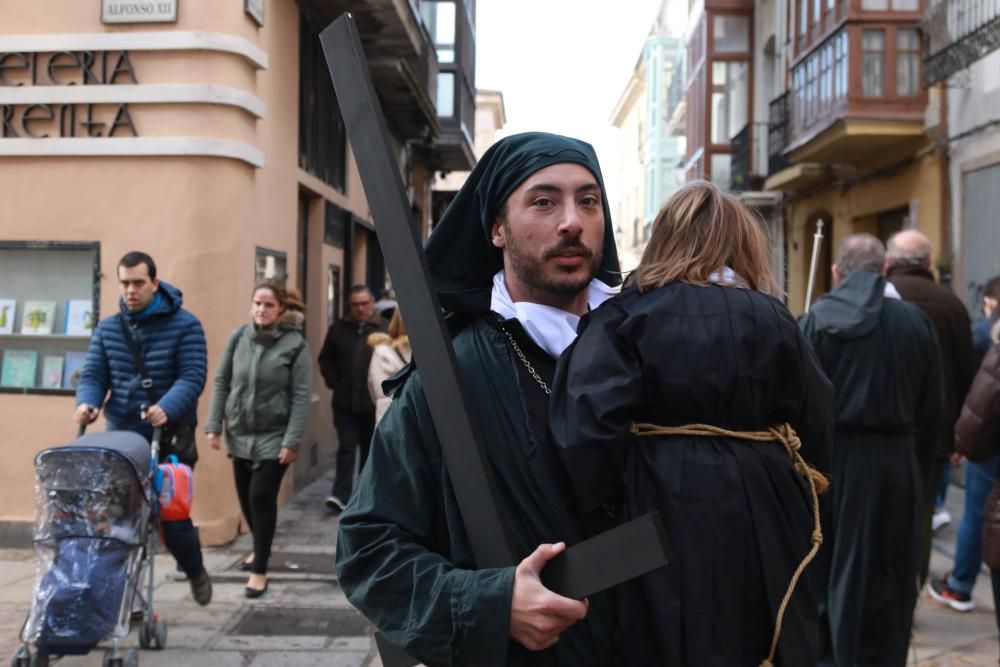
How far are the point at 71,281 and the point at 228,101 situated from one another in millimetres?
1908

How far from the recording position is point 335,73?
71.4 inches

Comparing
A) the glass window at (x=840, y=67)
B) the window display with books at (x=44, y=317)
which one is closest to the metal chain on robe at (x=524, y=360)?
the window display with books at (x=44, y=317)

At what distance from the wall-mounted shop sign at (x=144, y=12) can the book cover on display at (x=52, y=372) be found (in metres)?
2.66

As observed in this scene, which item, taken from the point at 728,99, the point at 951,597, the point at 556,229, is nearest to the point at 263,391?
the point at 951,597

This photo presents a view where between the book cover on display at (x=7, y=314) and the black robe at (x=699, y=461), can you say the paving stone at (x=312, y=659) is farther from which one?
the book cover on display at (x=7, y=314)

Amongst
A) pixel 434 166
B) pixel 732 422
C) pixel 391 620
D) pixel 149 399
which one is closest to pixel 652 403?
pixel 732 422

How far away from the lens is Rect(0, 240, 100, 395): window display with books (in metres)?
8.17

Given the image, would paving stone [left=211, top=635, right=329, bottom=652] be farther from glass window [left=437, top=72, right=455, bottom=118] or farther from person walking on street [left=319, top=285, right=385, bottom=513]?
glass window [left=437, top=72, right=455, bottom=118]

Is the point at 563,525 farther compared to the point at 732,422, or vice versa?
the point at 732,422

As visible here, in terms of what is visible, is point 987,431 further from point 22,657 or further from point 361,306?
point 361,306

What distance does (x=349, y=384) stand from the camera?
928cm

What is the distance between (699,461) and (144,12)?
7.10 m

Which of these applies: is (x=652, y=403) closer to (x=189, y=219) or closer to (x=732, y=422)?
(x=732, y=422)

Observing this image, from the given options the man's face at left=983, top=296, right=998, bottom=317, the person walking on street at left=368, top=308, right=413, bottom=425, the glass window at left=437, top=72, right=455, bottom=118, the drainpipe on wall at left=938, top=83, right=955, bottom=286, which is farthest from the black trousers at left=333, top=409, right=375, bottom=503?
the glass window at left=437, top=72, right=455, bottom=118
